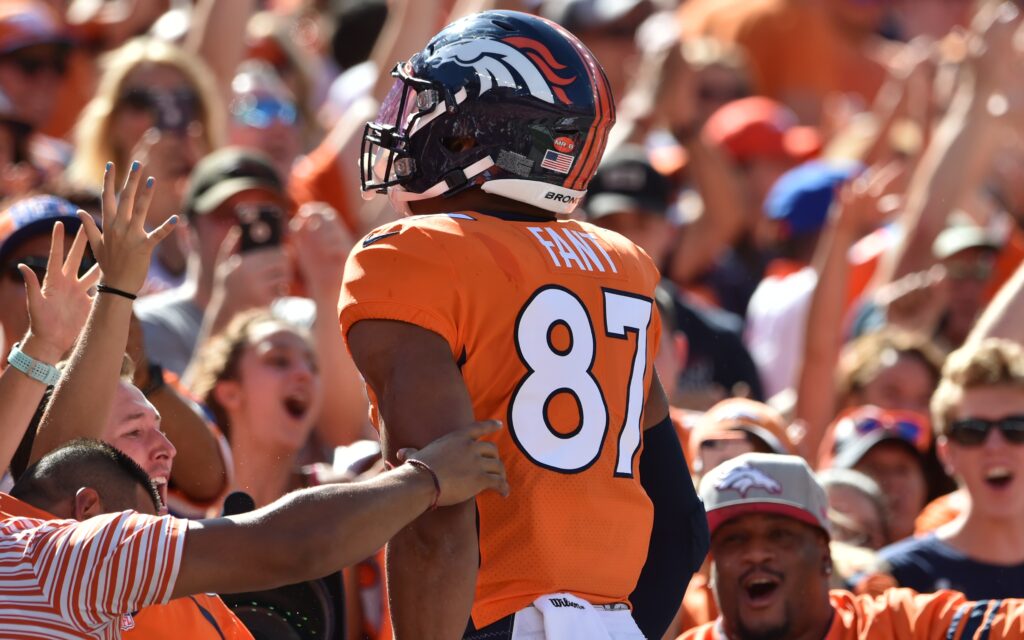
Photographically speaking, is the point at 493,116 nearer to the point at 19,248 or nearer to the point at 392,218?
the point at 19,248

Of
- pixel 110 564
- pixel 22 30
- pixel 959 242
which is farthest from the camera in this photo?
pixel 22 30

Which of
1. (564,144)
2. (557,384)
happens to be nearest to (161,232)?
(564,144)

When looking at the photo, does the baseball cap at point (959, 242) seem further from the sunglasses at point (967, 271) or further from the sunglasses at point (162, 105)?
the sunglasses at point (162, 105)

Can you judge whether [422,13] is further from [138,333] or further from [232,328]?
[138,333]

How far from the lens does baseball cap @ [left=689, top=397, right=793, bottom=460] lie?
20.6 feet

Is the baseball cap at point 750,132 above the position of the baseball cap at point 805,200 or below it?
above

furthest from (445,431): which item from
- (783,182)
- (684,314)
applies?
(783,182)

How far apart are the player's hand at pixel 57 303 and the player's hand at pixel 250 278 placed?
2312mm

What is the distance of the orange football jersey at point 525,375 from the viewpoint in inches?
137

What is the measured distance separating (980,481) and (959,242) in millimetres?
2523

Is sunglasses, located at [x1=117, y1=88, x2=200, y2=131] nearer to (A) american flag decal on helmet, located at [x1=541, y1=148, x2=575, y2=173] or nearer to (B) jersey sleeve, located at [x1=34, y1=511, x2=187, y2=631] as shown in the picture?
(A) american flag decal on helmet, located at [x1=541, y1=148, x2=575, y2=173]

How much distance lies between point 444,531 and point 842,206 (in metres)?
5.13

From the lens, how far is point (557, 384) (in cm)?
356

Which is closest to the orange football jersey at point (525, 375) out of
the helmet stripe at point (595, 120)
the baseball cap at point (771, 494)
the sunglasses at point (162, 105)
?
the helmet stripe at point (595, 120)
